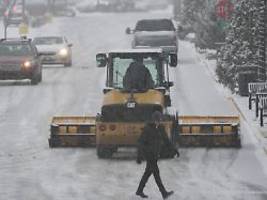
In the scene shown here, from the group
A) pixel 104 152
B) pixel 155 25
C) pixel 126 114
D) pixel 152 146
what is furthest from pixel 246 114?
pixel 155 25

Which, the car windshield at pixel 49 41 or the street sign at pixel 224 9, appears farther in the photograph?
the car windshield at pixel 49 41

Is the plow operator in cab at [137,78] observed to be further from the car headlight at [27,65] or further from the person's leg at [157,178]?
the car headlight at [27,65]


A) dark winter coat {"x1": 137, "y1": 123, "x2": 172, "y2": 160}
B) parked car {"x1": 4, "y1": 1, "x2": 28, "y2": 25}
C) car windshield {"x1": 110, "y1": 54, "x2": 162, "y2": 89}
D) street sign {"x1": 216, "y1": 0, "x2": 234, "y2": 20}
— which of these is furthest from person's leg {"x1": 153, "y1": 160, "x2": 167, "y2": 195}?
parked car {"x1": 4, "y1": 1, "x2": 28, "y2": 25}

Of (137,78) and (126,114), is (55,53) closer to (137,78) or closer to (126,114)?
(137,78)

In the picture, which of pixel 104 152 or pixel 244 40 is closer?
pixel 104 152

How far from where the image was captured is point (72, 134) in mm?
20703

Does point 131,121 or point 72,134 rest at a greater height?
point 131,121

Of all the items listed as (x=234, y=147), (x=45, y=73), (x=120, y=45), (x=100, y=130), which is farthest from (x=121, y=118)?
(x=120, y=45)

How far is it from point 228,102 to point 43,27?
188 feet

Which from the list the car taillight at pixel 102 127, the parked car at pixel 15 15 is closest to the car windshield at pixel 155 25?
the car taillight at pixel 102 127

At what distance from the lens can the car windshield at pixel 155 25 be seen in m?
46.5

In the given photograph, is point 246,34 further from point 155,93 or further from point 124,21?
point 124,21

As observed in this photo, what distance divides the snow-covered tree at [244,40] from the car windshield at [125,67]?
12.9 m

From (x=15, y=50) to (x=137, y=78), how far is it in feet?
62.8
